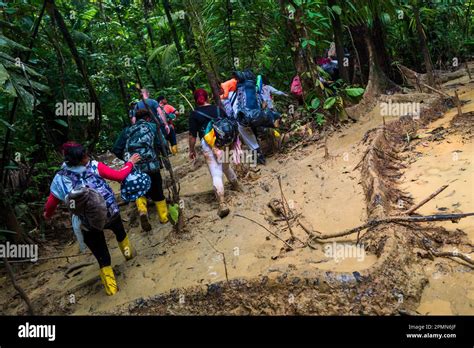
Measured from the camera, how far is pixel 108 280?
4121mm

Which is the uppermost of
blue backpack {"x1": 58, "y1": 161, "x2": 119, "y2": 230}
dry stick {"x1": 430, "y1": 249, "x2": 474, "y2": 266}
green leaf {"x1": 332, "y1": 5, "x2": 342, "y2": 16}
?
green leaf {"x1": 332, "y1": 5, "x2": 342, "y2": 16}

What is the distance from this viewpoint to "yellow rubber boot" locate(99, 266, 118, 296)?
4121mm

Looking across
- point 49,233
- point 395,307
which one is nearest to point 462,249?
point 395,307

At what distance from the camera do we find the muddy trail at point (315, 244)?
280 cm

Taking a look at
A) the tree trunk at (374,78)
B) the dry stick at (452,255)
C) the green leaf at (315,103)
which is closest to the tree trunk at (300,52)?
the green leaf at (315,103)

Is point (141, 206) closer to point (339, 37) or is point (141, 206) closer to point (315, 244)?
point (315, 244)

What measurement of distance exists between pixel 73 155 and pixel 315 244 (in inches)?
101

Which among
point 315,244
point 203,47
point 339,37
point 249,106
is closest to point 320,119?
point 249,106

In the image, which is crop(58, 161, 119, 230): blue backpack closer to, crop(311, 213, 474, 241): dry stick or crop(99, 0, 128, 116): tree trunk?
crop(311, 213, 474, 241): dry stick

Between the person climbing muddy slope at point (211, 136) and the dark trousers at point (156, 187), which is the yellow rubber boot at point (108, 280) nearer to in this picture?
the dark trousers at point (156, 187)

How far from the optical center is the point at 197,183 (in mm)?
6562

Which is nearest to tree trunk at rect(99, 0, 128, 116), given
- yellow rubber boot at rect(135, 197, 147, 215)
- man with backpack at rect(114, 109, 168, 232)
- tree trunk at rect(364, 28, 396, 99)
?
man with backpack at rect(114, 109, 168, 232)
